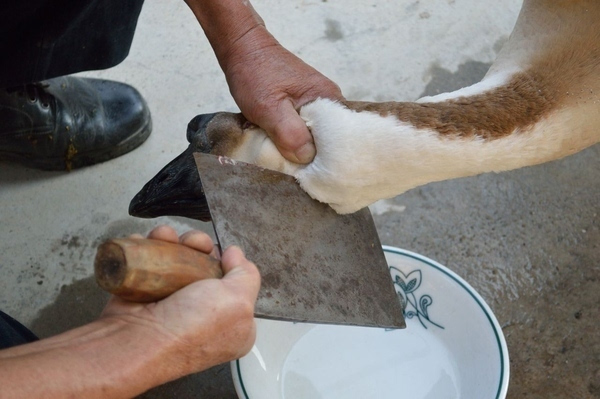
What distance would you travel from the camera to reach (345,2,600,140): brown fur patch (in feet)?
3.71

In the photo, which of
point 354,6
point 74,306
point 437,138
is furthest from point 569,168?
point 74,306

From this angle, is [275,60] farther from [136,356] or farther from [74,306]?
[74,306]

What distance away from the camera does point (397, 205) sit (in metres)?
2.15

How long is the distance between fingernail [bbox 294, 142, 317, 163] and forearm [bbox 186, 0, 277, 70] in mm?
446

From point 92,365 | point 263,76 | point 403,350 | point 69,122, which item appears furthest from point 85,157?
point 92,365

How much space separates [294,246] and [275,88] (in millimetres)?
406

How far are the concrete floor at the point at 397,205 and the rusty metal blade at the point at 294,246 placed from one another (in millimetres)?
661

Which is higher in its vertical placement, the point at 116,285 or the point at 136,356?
the point at 116,285

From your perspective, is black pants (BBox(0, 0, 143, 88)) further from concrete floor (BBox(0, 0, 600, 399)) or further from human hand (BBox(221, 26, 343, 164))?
human hand (BBox(221, 26, 343, 164))

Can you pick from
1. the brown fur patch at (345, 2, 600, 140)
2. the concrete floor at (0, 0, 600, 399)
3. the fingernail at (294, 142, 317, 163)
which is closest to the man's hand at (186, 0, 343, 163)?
the fingernail at (294, 142, 317, 163)

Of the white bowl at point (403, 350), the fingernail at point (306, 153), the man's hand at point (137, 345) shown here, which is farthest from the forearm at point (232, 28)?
the man's hand at point (137, 345)

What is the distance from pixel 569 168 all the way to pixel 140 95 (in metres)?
1.56

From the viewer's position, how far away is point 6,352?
36.5 inches

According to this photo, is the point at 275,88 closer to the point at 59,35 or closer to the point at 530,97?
the point at 530,97
